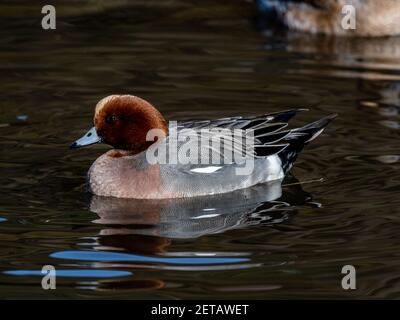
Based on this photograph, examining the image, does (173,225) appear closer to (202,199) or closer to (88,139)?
(202,199)

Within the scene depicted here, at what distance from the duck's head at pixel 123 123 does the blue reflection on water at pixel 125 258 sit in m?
1.39

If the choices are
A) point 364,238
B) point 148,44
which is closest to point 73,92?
point 148,44

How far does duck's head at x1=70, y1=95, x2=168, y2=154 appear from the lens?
26.4 feet

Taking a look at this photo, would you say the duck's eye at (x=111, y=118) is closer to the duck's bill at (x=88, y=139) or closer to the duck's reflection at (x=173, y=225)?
the duck's bill at (x=88, y=139)

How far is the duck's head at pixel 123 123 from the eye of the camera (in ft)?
26.4

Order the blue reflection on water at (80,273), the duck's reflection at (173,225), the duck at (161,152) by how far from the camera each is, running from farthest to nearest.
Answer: the duck at (161,152) → the duck's reflection at (173,225) → the blue reflection on water at (80,273)

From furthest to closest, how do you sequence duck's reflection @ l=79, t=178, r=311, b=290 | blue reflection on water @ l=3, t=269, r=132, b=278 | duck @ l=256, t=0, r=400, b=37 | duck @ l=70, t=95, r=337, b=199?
duck @ l=256, t=0, r=400, b=37 → duck @ l=70, t=95, r=337, b=199 → duck's reflection @ l=79, t=178, r=311, b=290 → blue reflection on water @ l=3, t=269, r=132, b=278

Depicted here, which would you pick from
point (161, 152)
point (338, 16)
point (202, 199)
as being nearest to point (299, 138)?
point (202, 199)

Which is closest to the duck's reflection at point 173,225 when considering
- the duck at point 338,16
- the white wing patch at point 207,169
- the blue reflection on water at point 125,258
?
the blue reflection on water at point 125,258

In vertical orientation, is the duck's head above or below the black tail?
above

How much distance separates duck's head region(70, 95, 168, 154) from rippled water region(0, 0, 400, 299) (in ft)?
1.33

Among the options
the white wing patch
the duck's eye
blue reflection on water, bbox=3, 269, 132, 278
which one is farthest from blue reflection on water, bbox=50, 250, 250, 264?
the duck's eye

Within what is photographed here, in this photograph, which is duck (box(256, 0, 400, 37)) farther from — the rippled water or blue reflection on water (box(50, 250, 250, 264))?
blue reflection on water (box(50, 250, 250, 264))

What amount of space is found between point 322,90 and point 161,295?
4.79 meters
